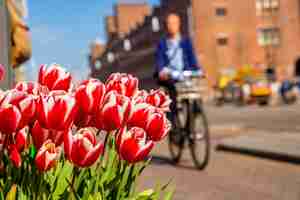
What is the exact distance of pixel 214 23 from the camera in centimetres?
5762

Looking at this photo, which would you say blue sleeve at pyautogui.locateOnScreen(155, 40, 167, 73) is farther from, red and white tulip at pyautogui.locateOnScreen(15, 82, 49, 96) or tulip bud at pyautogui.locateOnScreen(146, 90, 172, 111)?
red and white tulip at pyautogui.locateOnScreen(15, 82, 49, 96)

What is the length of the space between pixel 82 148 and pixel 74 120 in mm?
234

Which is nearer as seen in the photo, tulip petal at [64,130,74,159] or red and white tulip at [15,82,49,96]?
tulip petal at [64,130,74,159]

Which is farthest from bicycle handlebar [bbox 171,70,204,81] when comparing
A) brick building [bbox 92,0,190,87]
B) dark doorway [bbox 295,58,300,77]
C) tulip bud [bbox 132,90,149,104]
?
dark doorway [bbox 295,58,300,77]

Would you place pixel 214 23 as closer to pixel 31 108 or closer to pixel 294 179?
pixel 294 179

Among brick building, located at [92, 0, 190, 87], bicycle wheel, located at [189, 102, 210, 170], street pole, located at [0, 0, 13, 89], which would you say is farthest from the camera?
brick building, located at [92, 0, 190, 87]

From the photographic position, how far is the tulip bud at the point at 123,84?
2.11 metres

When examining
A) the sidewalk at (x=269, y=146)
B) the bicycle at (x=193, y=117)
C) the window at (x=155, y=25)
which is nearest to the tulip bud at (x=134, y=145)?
the bicycle at (x=193, y=117)

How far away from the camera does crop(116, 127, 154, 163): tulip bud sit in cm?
186

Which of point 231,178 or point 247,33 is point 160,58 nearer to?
point 231,178

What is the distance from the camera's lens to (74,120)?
6.44ft

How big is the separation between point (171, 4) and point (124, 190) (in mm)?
63524

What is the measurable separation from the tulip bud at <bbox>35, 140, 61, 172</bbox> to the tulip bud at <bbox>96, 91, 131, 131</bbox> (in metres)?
0.20

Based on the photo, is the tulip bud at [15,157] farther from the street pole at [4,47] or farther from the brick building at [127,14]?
the brick building at [127,14]
